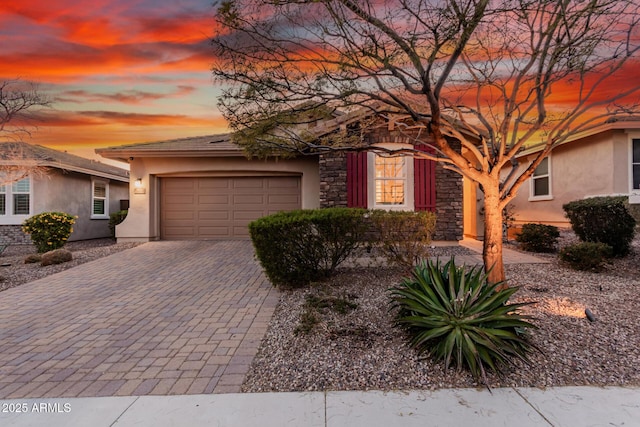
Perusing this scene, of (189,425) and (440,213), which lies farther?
(440,213)

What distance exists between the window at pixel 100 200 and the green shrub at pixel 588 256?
58.4 feet

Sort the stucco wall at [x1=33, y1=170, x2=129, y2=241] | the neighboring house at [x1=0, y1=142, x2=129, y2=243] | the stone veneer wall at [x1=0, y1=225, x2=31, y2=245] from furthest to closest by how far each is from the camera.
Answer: the stucco wall at [x1=33, y1=170, x2=129, y2=241], the stone veneer wall at [x1=0, y1=225, x2=31, y2=245], the neighboring house at [x1=0, y1=142, x2=129, y2=243]

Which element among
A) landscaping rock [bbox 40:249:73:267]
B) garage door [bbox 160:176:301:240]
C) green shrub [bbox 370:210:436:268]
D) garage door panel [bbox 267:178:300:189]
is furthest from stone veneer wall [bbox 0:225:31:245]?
green shrub [bbox 370:210:436:268]

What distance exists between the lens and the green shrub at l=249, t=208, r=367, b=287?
5.32m

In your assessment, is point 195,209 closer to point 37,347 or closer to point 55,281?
point 55,281

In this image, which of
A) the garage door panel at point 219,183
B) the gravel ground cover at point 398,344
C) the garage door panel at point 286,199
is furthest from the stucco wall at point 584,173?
the garage door panel at point 219,183

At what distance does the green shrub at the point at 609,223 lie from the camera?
23.0ft

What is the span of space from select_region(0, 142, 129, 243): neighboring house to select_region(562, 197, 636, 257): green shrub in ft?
52.9

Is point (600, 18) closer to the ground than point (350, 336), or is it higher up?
higher up

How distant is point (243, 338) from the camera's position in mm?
3898

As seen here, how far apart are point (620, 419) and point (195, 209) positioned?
12.4m

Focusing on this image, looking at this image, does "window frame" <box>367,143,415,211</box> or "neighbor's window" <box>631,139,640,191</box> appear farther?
"neighbor's window" <box>631,139,640,191</box>

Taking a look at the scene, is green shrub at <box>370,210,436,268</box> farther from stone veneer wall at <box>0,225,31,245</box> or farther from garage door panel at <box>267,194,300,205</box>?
stone veneer wall at <box>0,225,31,245</box>

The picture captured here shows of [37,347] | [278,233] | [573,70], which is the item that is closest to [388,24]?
[573,70]
